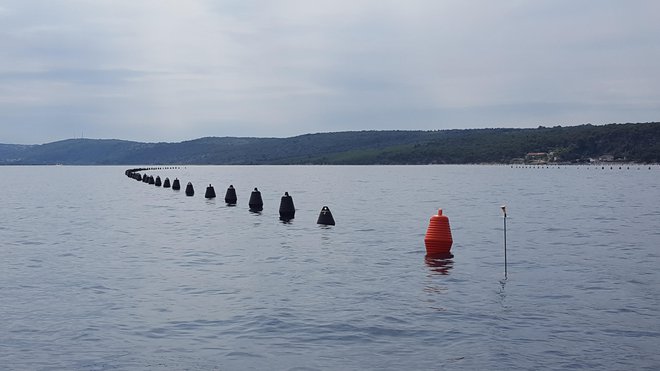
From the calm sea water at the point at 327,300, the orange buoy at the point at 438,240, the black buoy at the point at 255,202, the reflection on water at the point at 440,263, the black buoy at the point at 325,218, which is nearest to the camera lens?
the calm sea water at the point at 327,300

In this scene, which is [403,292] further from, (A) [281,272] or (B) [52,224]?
(B) [52,224]

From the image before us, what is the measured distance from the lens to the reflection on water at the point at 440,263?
67.9ft

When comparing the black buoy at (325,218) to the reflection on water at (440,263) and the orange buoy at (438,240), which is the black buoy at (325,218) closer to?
the orange buoy at (438,240)

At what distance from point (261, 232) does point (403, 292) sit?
52.7 ft

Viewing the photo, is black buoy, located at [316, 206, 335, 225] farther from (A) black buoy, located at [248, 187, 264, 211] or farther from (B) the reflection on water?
(B) the reflection on water

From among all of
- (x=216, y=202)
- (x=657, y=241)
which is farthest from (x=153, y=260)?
(x=216, y=202)

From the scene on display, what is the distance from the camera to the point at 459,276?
19672 millimetres

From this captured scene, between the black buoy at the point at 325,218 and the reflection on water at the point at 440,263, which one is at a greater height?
Result: the black buoy at the point at 325,218

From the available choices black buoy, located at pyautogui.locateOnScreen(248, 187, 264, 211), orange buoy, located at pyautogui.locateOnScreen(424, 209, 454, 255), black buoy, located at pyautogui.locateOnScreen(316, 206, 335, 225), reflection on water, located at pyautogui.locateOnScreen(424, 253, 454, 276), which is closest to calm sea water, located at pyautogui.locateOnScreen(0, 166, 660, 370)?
reflection on water, located at pyautogui.locateOnScreen(424, 253, 454, 276)

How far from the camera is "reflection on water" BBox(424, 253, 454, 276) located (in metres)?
20.7

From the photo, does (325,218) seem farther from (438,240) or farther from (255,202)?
(438,240)

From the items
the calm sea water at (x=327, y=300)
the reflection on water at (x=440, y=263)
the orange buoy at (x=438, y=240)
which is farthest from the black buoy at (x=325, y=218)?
the reflection on water at (x=440, y=263)

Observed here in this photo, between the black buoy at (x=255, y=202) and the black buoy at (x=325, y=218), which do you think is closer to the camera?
the black buoy at (x=325, y=218)

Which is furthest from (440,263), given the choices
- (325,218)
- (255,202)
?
(255,202)
